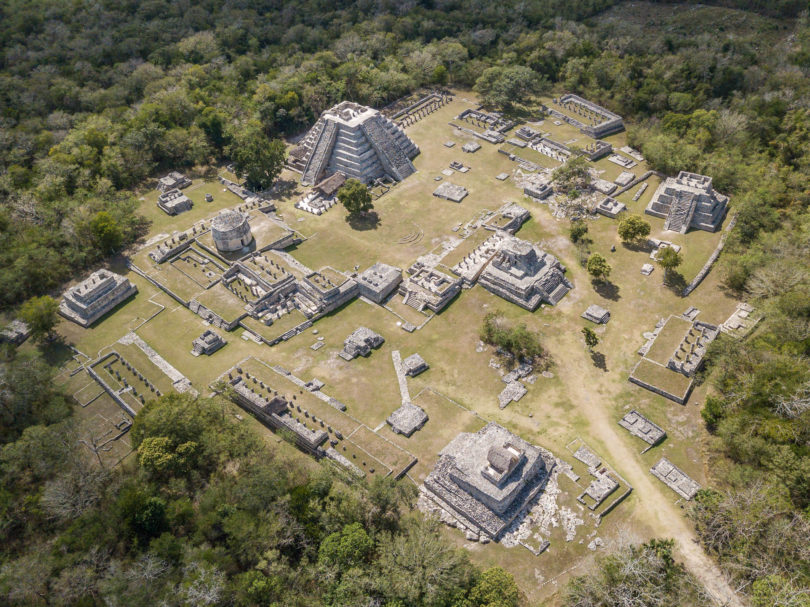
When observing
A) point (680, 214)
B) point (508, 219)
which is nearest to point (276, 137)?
point (508, 219)

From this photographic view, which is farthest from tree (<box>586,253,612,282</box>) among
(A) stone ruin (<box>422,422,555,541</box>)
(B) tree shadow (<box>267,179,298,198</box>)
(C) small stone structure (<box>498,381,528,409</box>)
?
(B) tree shadow (<box>267,179,298,198</box>)

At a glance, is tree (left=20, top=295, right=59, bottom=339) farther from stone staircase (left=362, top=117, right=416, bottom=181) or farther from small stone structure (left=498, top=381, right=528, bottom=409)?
small stone structure (left=498, top=381, right=528, bottom=409)

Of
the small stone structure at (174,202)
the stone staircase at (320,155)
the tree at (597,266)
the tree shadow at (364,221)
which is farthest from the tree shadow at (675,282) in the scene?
the small stone structure at (174,202)

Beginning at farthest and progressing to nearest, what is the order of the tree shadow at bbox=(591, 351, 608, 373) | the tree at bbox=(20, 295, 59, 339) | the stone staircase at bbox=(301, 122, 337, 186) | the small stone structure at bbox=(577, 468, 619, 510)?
1. the stone staircase at bbox=(301, 122, 337, 186)
2. the tree at bbox=(20, 295, 59, 339)
3. the tree shadow at bbox=(591, 351, 608, 373)
4. the small stone structure at bbox=(577, 468, 619, 510)

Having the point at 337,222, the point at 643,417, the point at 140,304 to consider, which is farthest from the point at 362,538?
the point at 337,222

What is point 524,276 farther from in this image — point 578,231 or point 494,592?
point 494,592

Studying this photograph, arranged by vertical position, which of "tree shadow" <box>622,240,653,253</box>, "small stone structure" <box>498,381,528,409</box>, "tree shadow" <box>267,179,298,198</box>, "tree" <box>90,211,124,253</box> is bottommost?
"small stone structure" <box>498,381,528,409</box>
